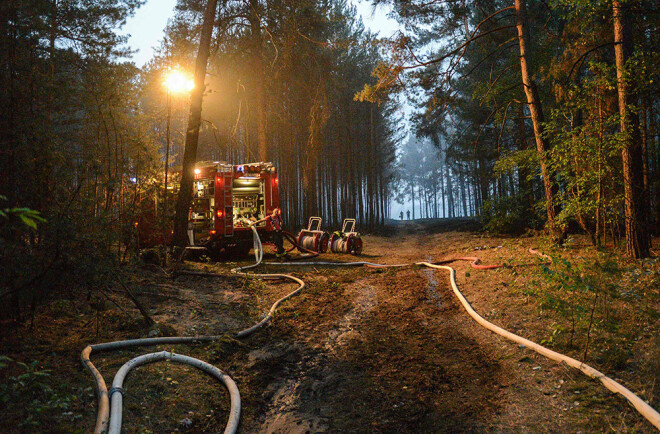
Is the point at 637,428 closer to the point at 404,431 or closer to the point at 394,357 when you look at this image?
the point at 404,431

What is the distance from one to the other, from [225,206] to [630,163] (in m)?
9.91

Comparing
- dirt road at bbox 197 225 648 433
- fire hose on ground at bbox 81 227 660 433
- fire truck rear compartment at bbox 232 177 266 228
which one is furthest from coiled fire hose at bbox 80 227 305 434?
fire truck rear compartment at bbox 232 177 266 228

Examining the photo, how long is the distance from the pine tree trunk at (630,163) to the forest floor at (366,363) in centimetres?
52

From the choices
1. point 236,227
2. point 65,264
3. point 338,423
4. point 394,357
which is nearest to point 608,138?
point 394,357

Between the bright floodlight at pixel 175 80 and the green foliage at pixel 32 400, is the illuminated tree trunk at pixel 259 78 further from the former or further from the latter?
the green foliage at pixel 32 400

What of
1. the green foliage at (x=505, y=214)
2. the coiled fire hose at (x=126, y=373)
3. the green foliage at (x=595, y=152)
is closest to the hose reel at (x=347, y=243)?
the green foliage at (x=505, y=214)

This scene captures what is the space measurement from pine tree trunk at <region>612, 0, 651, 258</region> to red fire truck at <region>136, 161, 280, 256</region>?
9635 millimetres

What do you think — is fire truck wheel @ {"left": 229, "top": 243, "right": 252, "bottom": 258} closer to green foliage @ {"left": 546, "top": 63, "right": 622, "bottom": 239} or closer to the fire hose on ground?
the fire hose on ground

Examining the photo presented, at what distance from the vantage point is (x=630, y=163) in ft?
23.4

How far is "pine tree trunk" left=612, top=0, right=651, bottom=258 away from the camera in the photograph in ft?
22.9

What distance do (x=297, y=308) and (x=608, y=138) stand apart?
6.32 meters

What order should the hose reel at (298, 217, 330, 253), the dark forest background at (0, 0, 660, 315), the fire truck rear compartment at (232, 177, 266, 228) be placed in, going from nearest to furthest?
the dark forest background at (0, 0, 660, 315) → the fire truck rear compartment at (232, 177, 266, 228) → the hose reel at (298, 217, 330, 253)

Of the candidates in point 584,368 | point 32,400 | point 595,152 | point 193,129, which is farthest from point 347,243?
point 32,400

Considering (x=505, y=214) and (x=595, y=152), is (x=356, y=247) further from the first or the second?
(x=595, y=152)
